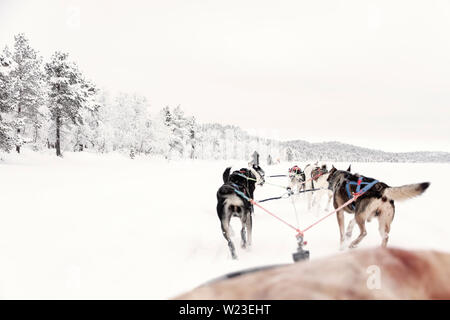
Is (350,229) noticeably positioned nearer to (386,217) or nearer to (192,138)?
(386,217)

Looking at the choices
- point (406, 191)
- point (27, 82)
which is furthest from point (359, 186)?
point (27, 82)

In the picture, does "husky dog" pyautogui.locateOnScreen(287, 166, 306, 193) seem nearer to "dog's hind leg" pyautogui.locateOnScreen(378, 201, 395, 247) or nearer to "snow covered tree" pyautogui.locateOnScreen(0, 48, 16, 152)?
"dog's hind leg" pyautogui.locateOnScreen(378, 201, 395, 247)

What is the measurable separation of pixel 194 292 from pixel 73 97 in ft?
103

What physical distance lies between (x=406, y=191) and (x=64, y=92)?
3155 cm

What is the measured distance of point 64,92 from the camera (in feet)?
90.4

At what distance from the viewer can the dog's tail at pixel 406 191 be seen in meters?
3.91

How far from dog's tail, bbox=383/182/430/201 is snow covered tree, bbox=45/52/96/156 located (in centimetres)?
3014

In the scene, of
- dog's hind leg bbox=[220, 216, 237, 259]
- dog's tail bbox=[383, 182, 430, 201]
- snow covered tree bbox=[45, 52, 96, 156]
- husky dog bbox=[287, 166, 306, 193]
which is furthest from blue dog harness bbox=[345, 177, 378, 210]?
snow covered tree bbox=[45, 52, 96, 156]

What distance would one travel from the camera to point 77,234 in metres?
5.59

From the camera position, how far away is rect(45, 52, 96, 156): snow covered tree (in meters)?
27.0

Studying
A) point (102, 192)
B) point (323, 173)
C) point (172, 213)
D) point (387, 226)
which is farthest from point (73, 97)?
point (387, 226)

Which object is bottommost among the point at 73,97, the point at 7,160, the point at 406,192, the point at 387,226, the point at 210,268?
the point at 210,268
